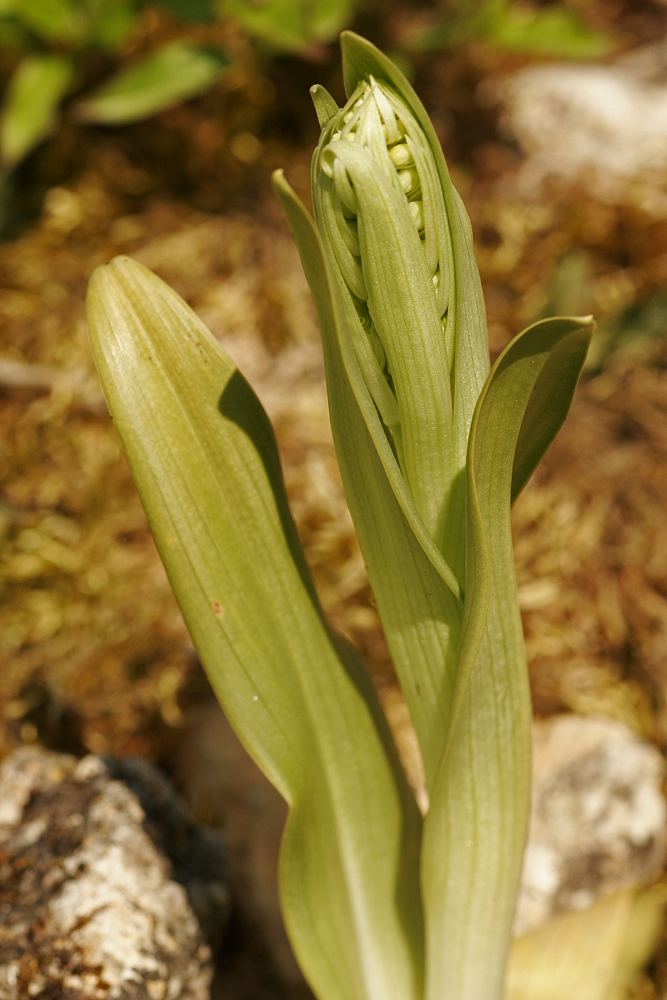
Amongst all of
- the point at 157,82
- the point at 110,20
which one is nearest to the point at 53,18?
the point at 110,20

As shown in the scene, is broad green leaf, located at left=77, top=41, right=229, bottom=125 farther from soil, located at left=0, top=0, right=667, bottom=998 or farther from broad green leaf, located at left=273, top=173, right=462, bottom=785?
broad green leaf, located at left=273, top=173, right=462, bottom=785

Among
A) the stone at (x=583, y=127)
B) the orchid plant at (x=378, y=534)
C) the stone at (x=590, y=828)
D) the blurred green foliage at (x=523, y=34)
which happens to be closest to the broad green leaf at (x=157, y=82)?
the blurred green foliage at (x=523, y=34)

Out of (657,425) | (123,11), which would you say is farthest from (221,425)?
(123,11)

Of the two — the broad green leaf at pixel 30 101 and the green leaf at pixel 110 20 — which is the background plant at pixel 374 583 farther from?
the green leaf at pixel 110 20

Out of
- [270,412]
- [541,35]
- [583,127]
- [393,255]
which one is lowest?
[270,412]

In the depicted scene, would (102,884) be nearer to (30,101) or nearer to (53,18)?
(30,101)

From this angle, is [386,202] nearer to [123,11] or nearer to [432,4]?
[123,11]
